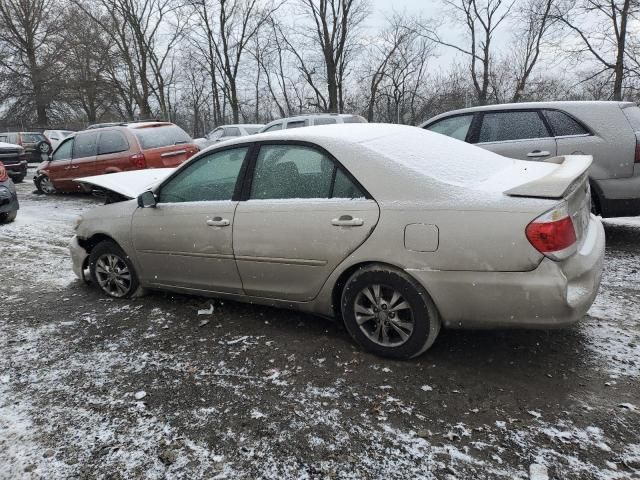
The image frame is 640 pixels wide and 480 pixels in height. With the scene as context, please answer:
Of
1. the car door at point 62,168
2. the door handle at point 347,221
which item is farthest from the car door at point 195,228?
the car door at point 62,168

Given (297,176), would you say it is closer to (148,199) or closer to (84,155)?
(148,199)

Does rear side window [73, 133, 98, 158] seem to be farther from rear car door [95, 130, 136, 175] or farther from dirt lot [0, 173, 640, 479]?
dirt lot [0, 173, 640, 479]

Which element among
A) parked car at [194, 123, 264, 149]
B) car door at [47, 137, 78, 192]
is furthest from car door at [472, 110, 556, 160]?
parked car at [194, 123, 264, 149]

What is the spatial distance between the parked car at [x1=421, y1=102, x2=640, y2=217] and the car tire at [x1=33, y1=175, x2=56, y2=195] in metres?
9.79

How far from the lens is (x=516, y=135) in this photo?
5750 mm

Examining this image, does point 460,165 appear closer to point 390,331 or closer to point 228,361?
point 390,331

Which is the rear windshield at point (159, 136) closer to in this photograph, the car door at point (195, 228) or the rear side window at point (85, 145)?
the rear side window at point (85, 145)

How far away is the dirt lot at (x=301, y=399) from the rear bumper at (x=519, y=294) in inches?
Result: 15.4

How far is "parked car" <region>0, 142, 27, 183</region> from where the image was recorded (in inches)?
514

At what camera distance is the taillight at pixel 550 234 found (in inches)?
97.6

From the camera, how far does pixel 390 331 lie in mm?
2994

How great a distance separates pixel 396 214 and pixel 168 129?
814 cm

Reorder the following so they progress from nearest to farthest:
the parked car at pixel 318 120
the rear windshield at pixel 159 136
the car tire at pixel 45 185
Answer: the rear windshield at pixel 159 136
the car tire at pixel 45 185
the parked car at pixel 318 120

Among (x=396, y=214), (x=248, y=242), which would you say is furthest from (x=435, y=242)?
(x=248, y=242)
